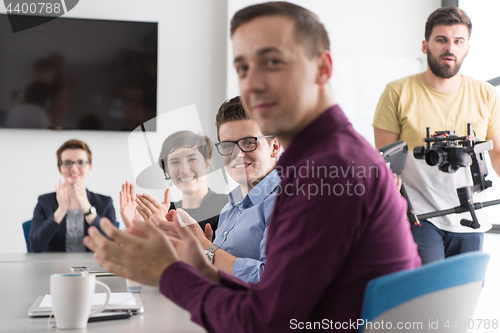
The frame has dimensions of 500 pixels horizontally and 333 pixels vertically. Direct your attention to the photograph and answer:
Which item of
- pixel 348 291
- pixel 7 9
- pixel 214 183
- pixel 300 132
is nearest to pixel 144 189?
pixel 214 183

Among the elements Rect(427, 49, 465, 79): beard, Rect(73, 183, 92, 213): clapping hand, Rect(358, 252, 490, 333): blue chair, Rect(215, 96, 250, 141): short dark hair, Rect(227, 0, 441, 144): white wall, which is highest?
Rect(227, 0, 441, 144): white wall

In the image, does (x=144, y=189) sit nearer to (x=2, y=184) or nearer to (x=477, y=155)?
(x=477, y=155)

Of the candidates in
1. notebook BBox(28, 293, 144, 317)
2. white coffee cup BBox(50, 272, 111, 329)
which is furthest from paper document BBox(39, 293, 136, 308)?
white coffee cup BBox(50, 272, 111, 329)

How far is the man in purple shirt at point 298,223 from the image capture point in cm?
62

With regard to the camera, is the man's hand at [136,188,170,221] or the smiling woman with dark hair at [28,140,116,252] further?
the smiling woman with dark hair at [28,140,116,252]

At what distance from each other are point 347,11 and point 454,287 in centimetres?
400

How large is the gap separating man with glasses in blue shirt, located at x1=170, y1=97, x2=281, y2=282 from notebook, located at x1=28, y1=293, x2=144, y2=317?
0.30 metres

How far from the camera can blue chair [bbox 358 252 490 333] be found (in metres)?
0.62

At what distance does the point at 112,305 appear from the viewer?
1.04 meters

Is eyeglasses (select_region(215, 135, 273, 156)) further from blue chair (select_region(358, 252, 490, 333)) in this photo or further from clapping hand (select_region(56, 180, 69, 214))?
clapping hand (select_region(56, 180, 69, 214))

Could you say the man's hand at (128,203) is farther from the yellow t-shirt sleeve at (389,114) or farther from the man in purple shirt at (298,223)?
the man in purple shirt at (298,223)

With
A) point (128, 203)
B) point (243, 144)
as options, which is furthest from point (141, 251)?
point (128, 203)

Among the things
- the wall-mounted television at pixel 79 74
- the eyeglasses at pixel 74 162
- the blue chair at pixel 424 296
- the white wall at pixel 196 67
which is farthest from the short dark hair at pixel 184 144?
the wall-mounted television at pixel 79 74

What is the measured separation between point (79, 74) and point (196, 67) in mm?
984
